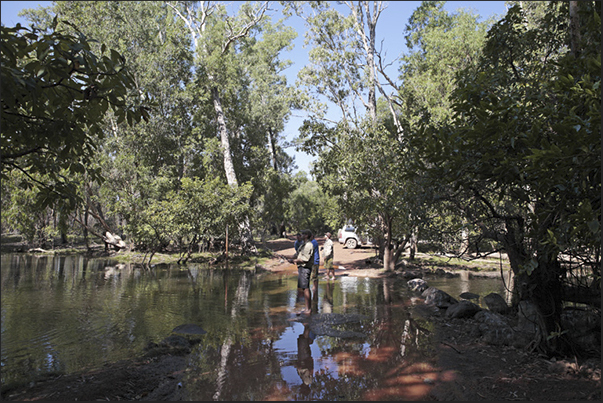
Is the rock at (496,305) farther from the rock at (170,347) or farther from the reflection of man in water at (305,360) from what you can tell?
the rock at (170,347)

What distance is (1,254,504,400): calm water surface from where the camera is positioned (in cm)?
514

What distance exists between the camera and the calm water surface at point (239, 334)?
5.14m

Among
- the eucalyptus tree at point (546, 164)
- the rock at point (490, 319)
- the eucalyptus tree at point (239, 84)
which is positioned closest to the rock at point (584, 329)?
the eucalyptus tree at point (546, 164)

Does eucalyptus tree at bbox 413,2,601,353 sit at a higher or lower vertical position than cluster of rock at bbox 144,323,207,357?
higher

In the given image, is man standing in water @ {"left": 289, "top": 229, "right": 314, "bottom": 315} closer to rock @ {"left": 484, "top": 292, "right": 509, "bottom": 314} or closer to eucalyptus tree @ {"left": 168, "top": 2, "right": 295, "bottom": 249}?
rock @ {"left": 484, "top": 292, "right": 509, "bottom": 314}

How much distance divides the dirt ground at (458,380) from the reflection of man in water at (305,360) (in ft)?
4.75

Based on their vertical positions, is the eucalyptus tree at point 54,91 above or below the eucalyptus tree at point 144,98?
below

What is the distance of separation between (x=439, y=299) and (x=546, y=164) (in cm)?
679

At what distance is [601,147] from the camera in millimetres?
3420

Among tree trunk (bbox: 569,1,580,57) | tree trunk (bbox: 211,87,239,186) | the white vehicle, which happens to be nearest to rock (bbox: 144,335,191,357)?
tree trunk (bbox: 569,1,580,57)

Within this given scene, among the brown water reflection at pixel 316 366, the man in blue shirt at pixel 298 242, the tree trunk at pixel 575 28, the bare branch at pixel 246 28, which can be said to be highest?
the bare branch at pixel 246 28

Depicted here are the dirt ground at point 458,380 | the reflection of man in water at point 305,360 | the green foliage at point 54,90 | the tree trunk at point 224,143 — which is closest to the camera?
the green foliage at point 54,90

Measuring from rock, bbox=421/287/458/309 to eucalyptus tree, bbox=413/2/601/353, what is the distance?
3.14 m

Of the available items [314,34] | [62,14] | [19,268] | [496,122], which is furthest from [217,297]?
[62,14]
